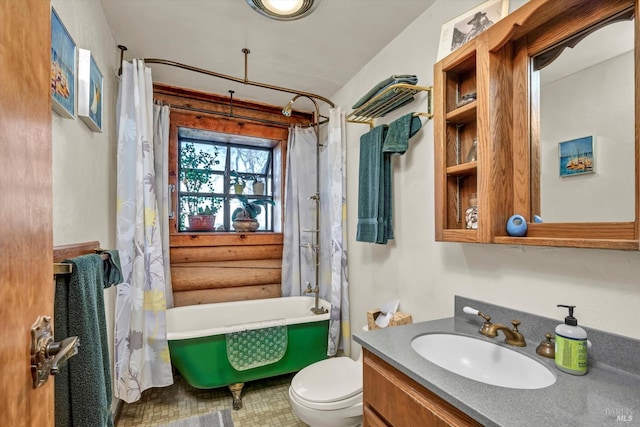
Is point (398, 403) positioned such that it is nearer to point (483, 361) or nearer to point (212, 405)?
point (483, 361)

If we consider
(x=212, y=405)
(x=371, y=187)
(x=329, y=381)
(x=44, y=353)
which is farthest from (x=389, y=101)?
(x=212, y=405)

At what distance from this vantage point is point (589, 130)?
3.39 feet

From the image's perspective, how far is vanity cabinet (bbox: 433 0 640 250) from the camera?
1.04 meters

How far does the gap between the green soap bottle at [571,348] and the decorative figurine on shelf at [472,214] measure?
0.46 m

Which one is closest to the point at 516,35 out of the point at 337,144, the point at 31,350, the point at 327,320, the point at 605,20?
the point at 605,20

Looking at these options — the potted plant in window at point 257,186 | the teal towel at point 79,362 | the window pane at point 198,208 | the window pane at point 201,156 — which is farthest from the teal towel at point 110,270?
the potted plant in window at point 257,186

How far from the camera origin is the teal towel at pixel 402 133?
1722mm

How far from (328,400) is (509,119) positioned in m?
1.55

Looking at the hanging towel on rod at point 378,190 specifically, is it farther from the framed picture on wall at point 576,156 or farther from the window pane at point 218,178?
the window pane at point 218,178

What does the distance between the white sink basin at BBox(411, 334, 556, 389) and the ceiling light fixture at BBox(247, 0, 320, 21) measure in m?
1.75

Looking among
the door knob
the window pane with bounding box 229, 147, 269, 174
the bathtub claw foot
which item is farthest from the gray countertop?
the window pane with bounding box 229, 147, 269, 174

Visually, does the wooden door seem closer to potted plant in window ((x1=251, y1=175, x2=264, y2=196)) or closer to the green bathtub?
the green bathtub

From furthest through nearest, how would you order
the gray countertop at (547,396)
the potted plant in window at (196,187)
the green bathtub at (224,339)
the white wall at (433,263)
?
the potted plant in window at (196,187) < the green bathtub at (224,339) < the white wall at (433,263) < the gray countertop at (547,396)

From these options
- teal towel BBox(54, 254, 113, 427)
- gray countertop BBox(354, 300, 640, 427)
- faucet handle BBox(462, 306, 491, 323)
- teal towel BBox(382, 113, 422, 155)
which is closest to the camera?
gray countertop BBox(354, 300, 640, 427)
